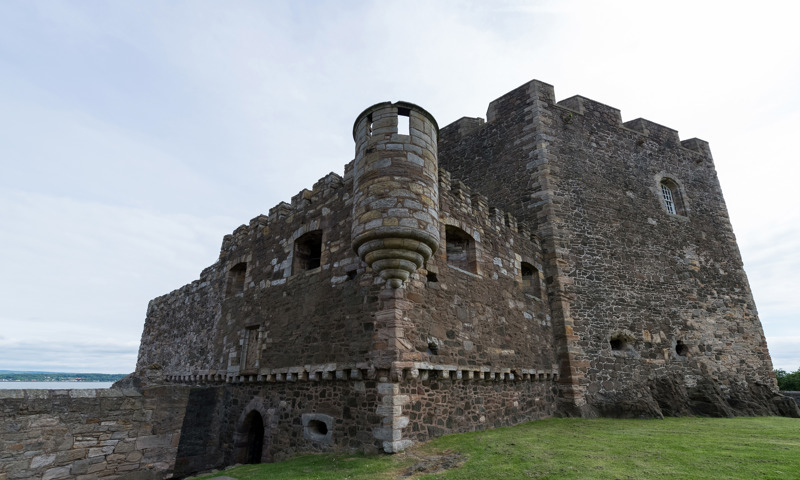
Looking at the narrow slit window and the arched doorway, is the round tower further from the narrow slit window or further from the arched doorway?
the narrow slit window

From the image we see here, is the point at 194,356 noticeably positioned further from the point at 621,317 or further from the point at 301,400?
the point at 621,317

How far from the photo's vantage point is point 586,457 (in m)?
6.78

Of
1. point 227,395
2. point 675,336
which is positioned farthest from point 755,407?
point 227,395

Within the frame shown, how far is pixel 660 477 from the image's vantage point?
5.68 metres

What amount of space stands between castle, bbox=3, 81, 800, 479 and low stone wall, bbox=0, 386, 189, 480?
0.22ft

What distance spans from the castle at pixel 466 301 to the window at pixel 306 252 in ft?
0.18

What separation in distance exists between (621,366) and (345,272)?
936 cm

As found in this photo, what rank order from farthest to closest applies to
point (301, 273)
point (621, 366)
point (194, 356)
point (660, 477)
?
1. point (194, 356)
2. point (621, 366)
3. point (301, 273)
4. point (660, 477)

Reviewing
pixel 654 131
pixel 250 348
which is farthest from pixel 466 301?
pixel 654 131

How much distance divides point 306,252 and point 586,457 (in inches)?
321

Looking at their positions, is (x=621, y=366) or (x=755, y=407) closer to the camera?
(x=621, y=366)

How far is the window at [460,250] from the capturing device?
10.5m

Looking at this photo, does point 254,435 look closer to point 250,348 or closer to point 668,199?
point 250,348

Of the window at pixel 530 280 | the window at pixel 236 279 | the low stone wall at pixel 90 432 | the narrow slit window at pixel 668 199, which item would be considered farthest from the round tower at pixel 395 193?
the narrow slit window at pixel 668 199
